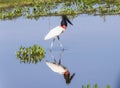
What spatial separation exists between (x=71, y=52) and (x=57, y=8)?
11.2m

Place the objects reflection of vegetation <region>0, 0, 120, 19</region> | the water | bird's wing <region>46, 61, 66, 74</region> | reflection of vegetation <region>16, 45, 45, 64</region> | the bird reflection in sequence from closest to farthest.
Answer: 1. the water
2. the bird reflection
3. bird's wing <region>46, 61, 66, 74</region>
4. reflection of vegetation <region>16, 45, 45, 64</region>
5. reflection of vegetation <region>0, 0, 120, 19</region>

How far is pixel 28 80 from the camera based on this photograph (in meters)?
12.8

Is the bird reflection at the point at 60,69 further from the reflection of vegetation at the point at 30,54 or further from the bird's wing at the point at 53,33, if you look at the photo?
the bird's wing at the point at 53,33

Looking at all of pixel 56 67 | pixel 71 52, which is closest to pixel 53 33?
pixel 71 52

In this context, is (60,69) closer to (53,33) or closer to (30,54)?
(30,54)

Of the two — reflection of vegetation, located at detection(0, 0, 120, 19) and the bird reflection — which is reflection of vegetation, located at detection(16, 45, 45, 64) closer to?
the bird reflection

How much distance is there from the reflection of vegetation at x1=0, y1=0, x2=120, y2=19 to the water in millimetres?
1880

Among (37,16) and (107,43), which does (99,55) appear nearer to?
(107,43)

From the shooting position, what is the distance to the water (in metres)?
12.5

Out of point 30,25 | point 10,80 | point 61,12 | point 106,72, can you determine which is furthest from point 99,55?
point 61,12

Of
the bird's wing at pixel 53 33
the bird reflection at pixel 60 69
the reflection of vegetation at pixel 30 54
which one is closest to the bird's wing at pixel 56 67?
the bird reflection at pixel 60 69

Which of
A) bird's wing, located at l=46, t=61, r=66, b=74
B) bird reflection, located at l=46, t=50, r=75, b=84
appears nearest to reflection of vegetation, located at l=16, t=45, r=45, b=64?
bird reflection, located at l=46, t=50, r=75, b=84

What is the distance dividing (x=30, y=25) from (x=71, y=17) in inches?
85.9

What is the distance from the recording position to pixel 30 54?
15867mm
